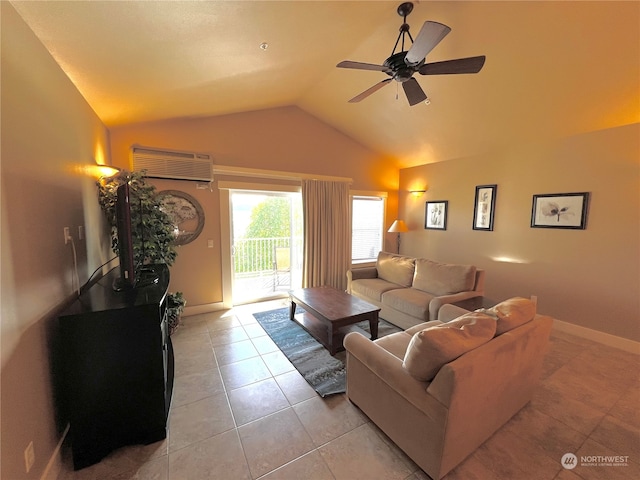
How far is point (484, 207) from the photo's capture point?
13.1ft

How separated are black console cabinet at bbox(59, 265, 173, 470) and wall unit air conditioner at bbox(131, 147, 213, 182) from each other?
212cm

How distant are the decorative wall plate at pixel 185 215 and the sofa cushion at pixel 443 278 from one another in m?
3.23

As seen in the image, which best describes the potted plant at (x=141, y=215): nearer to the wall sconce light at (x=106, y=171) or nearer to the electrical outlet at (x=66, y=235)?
the wall sconce light at (x=106, y=171)

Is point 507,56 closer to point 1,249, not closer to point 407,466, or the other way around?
point 407,466

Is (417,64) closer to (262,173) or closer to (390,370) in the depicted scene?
(390,370)

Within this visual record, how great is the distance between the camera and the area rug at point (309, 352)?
7.32ft

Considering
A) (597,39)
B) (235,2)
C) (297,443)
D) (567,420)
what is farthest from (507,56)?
(297,443)

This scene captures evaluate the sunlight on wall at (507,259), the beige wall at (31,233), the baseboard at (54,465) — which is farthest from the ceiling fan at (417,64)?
the baseboard at (54,465)

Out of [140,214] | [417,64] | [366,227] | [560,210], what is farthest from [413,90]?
[366,227]

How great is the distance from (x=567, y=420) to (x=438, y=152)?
12.4 feet

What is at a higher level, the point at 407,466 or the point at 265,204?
the point at 265,204

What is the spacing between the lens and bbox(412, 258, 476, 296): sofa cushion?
10.2 feet

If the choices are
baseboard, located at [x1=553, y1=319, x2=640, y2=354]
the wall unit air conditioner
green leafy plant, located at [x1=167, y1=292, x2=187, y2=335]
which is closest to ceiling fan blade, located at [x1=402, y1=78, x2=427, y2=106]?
the wall unit air conditioner

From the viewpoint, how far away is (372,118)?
4.01 m
